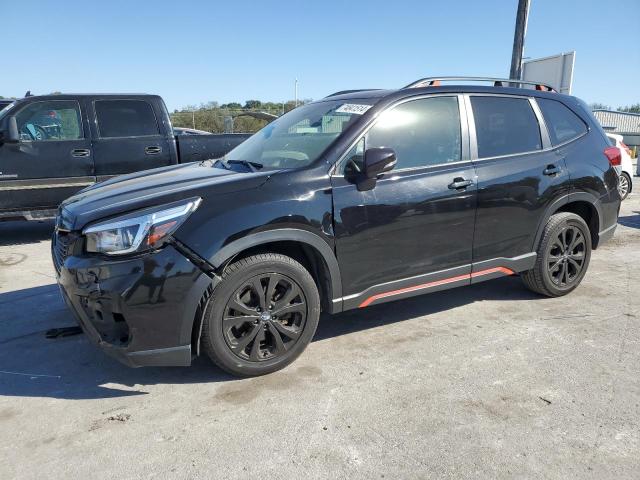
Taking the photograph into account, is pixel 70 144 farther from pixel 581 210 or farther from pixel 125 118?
pixel 581 210

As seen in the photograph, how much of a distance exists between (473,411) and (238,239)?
1.68 meters

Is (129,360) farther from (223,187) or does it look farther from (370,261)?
(370,261)

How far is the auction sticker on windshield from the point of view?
361 centimetres

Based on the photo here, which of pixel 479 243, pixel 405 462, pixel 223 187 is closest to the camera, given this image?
pixel 405 462

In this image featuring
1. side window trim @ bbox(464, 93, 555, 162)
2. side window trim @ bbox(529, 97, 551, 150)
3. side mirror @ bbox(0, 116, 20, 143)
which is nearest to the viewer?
side window trim @ bbox(464, 93, 555, 162)

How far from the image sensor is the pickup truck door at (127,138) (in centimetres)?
717

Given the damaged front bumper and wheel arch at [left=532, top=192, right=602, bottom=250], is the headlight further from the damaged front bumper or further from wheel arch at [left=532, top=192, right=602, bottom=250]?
wheel arch at [left=532, top=192, right=602, bottom=250]

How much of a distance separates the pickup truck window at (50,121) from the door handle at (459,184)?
5631 millimetres

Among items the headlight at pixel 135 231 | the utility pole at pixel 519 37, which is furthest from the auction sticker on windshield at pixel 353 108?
the utility pole at pixel 519 37

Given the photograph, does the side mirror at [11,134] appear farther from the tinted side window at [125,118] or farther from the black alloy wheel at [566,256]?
the black alloy wheel at [566,256]

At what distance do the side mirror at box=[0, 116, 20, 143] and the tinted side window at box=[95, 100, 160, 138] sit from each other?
105cm

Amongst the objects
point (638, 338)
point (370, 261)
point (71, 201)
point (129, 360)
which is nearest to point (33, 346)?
point (71, 201)


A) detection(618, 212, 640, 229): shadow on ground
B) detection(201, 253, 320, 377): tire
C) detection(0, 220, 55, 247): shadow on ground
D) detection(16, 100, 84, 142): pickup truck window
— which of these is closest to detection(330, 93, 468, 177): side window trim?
detection(201, 253, 320, 377): tire

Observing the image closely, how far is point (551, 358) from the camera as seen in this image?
346 cm
